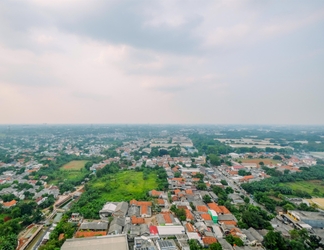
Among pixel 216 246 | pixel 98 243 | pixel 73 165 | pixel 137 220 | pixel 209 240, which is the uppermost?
pixel 98 243

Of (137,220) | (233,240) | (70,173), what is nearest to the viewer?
(233,240)

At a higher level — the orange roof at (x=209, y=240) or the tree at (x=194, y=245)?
the tree at (x=194, y=245)

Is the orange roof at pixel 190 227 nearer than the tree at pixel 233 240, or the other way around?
the tree at pixel 233 240

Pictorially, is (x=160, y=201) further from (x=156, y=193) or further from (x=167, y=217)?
(x=167, y=217)

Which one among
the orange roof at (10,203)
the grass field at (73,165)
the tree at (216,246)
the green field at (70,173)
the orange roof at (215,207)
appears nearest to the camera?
the tree at (216,246)

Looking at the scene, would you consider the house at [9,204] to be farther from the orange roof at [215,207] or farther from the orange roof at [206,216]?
the orange roof at [215,207]

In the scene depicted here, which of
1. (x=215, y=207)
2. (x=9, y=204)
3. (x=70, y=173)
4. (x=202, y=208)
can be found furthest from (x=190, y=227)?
(x=70, y=173)

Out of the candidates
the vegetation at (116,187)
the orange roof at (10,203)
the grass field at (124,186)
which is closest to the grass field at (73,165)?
the vegetation at (116,187)

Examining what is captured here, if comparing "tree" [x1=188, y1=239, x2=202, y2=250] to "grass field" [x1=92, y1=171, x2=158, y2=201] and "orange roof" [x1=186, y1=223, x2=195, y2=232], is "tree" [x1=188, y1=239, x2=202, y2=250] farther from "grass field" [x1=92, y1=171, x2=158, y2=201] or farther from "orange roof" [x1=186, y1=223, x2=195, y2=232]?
"grass field" [x1=92, y1=171, x2=158, y2=201]

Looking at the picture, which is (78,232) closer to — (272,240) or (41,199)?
(41,199)
